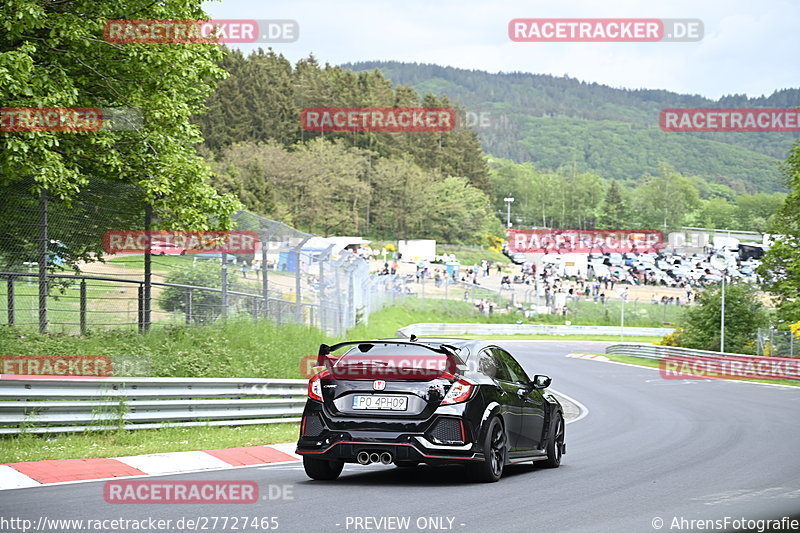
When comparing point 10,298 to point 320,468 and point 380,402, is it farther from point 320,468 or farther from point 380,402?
point 380,402

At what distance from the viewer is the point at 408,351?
9.64 m

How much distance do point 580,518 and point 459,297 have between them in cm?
6646

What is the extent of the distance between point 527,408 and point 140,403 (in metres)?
4.91

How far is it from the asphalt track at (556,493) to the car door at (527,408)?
35 cm

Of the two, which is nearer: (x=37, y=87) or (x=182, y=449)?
(x=182, y=449)

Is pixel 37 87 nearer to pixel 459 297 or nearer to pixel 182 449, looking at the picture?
pixel 182 449

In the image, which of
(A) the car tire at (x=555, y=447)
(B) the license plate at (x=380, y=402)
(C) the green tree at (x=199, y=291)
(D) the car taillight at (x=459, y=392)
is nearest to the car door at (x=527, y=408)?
(A) the car tire at (x=555, y=447)

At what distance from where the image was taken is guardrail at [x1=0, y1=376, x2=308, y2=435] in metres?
11.2

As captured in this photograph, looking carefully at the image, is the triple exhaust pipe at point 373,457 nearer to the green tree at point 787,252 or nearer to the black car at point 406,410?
the black car at point 406,410

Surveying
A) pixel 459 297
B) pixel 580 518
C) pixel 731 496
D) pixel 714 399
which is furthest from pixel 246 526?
pixel 459 297

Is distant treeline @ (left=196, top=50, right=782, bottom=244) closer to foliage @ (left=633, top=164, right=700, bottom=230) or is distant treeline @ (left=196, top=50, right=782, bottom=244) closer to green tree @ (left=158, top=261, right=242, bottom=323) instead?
foliage @ (left=633, top=164, right=700, bottom=230)

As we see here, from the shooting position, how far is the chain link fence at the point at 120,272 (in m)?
14.9

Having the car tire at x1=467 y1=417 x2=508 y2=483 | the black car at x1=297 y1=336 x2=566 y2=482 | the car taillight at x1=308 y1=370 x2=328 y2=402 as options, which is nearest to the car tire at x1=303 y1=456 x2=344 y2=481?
the black car at x1=297 y1=336 x2=566 y2=482

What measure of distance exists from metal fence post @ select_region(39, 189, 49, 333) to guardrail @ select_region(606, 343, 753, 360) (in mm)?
32699
